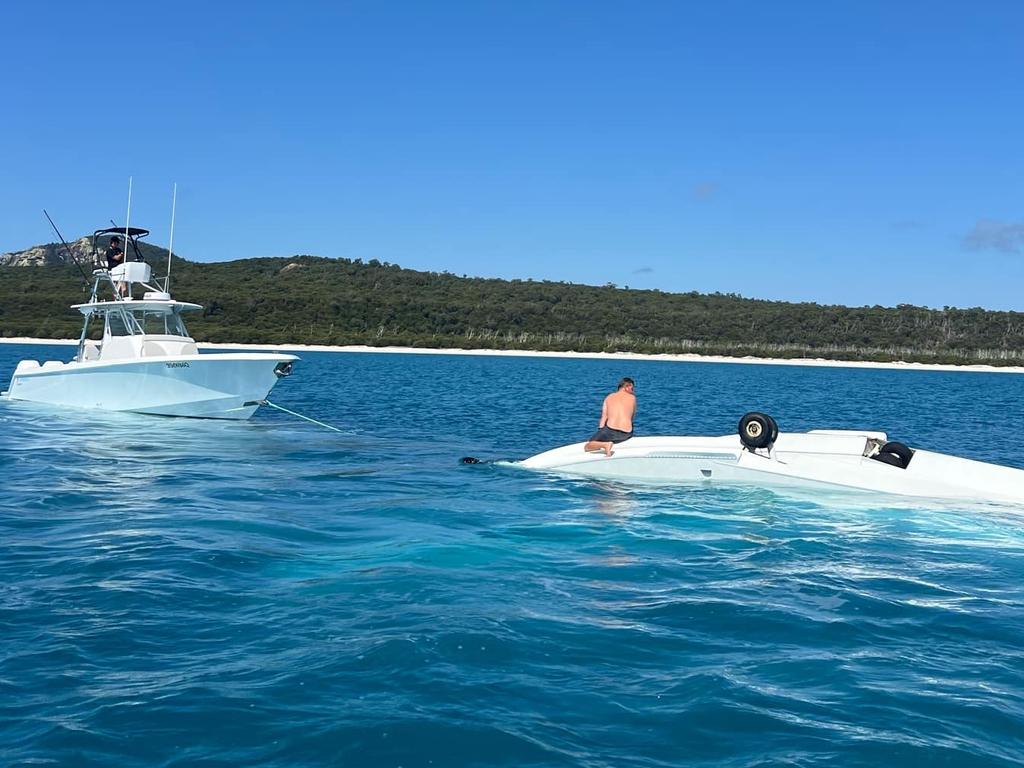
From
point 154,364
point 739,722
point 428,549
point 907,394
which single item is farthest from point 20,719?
point 907,394

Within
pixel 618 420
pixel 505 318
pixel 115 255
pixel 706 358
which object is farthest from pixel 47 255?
pixel 618 420

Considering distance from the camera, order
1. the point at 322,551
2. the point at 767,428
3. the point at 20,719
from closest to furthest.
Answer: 1. the point at 20,719
2. the point at 322,551
3. the point at 767,428

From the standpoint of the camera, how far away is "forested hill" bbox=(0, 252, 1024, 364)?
87.3 meters

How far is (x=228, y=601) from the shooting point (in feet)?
24.4

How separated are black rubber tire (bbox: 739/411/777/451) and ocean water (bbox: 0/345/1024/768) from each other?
871 millimetres

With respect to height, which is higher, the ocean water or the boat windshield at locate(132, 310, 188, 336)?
the boat windshield at locate(132, 310, 188, 336)

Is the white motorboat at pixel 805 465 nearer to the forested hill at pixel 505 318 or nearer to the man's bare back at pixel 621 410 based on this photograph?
the man's bare back at pixel 621 410

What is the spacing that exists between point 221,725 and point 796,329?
10839 centimetres

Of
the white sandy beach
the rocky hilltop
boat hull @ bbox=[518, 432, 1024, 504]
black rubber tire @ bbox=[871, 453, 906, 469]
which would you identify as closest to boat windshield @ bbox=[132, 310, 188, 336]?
boat hull @ bbox=[518, 432, 1024, 504]

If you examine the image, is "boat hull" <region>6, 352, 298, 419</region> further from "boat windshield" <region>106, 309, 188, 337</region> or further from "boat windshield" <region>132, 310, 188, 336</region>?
"boat windshield" <region>132, 310, 188, 336</region>

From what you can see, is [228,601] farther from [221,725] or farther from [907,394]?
[907,394]

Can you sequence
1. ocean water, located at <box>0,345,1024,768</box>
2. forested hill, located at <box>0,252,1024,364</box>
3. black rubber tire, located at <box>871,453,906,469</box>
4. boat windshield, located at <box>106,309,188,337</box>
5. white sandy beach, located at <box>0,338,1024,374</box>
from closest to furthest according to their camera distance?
ocean water, located at <box>0,345,1024,768</box>, black rubber tire, located at <box>871,453,906,469</box>, boat windshield, located at <box>106,309,188,337</box>, white sandy beach, located at <box>0,338,1024,374</box>, forested hill, located at <box>0,252,1024,364</box>

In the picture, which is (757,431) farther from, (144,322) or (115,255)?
(115,255)

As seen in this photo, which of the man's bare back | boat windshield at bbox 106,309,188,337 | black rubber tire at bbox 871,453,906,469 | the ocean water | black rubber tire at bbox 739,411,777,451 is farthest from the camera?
boat windshield at bbox 106,309,188,337
